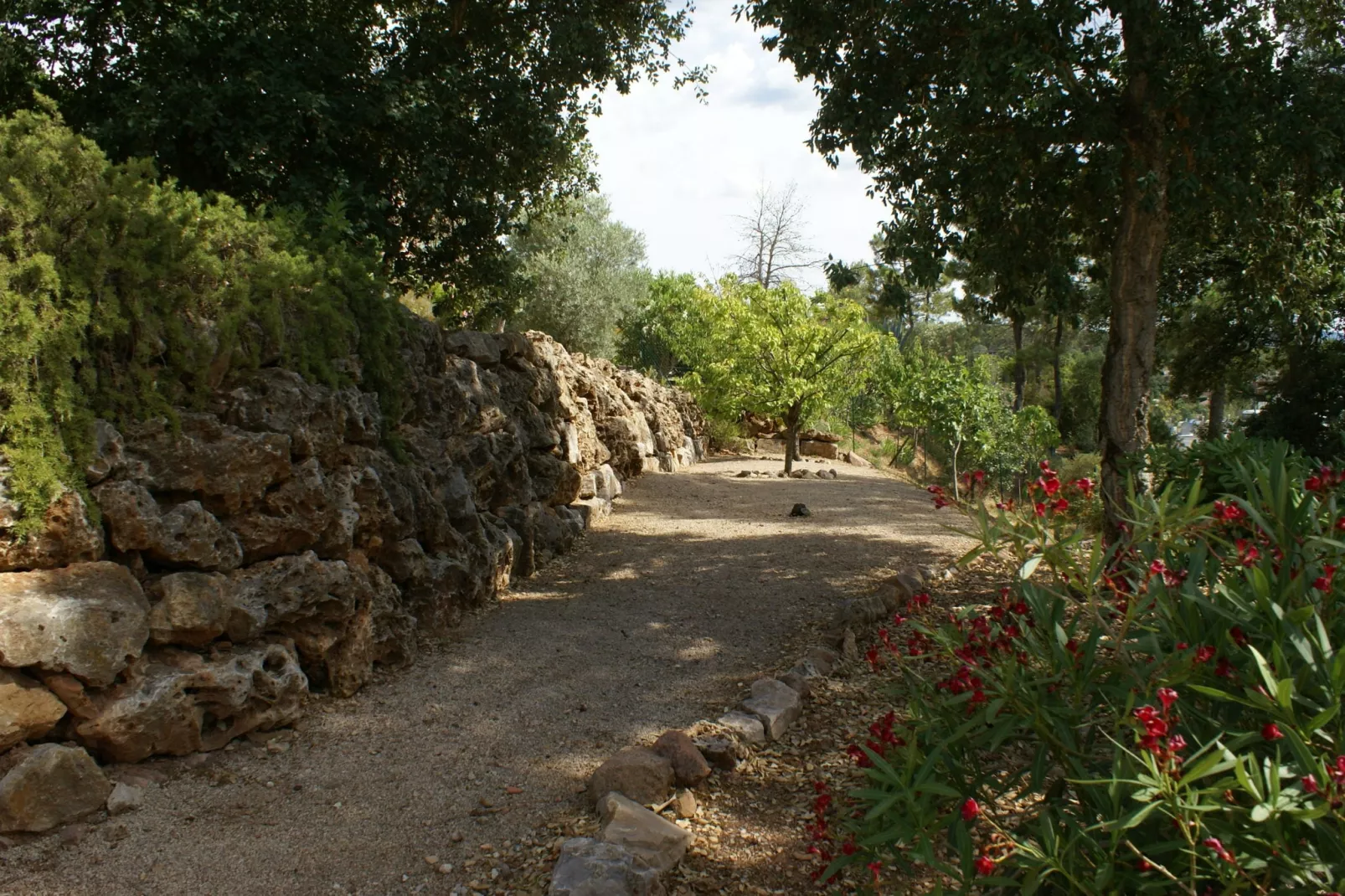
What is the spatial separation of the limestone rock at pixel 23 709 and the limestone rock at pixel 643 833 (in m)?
1.99

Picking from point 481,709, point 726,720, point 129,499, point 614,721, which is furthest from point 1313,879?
point 129,499

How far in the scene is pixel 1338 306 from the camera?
39.2 ft

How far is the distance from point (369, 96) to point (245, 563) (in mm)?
5883

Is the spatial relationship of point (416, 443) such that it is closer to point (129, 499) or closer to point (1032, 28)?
point (129, 499)

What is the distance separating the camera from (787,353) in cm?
1645

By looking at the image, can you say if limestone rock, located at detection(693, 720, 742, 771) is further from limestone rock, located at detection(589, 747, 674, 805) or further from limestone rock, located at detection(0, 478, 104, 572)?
limestone rock, located at detection(0, 478, 104, 572)

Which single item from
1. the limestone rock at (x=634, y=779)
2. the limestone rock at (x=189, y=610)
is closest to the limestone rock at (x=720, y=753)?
the limestone rock at (x=634, y=779)

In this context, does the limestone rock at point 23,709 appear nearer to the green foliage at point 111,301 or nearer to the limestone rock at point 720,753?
the green foliage at point 111,301

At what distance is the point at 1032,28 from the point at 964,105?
0.64 meters

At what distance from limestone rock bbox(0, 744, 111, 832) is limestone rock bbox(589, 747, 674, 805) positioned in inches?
70.0

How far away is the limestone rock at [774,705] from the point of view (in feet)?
13.9

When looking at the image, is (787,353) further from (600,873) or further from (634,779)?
(600,873)

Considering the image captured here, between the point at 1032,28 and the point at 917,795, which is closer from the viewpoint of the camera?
the point at 917,795

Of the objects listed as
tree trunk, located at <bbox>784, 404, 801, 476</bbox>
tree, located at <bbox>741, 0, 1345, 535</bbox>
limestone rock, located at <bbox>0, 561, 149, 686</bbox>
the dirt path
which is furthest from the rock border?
tree trunk, located at <bbox>784, 404, 801, 476</bbox>
